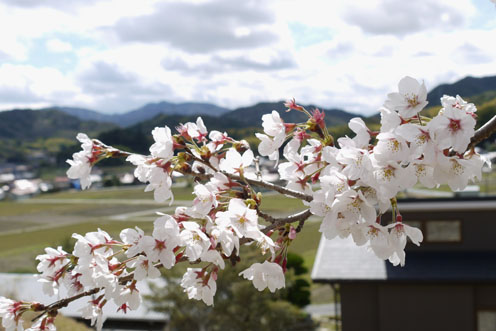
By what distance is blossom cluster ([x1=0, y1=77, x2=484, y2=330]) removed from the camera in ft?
3.59

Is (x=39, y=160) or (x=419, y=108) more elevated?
(x=419, y=108)

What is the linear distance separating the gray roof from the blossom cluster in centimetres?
994

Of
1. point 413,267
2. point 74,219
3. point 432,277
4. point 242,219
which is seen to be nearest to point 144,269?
point 242,219

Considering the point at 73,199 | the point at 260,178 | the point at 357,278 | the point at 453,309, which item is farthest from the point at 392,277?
the point at 73,199

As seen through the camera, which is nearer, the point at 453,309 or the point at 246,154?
the point at 246,154

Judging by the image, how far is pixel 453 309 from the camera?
36.6 feet

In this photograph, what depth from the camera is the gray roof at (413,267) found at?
11.0 meters

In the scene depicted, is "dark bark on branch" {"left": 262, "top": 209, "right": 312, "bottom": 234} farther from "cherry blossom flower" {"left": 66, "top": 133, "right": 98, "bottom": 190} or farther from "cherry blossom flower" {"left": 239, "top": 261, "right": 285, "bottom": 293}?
"cherry blossom flower" {"left": 66, "top": 133, "right": 98, "bottom": 190}

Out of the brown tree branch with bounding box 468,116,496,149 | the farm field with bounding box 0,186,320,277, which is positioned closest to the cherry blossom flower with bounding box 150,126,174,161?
the brown tree branch with bounding box 468,116,496,149

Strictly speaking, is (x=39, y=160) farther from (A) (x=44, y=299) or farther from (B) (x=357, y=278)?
(B) (x=357, y=278)

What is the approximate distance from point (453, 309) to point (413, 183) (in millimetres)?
11377

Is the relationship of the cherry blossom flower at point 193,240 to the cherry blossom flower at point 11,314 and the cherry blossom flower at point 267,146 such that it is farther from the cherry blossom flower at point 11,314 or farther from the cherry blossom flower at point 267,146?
the cherry blossom flower at point 11,314

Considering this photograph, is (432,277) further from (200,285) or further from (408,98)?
(408,98)

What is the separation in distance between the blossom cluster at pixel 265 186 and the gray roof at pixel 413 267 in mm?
9943
